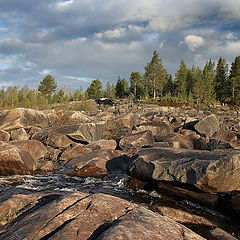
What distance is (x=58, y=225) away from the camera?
12.0 ft

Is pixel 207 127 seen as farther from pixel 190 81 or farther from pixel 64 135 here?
pixel 190 81

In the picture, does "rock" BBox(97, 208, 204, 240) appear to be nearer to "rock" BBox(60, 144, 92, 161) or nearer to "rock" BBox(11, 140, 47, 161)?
"rock" BBox(60, 144, 92, 161)

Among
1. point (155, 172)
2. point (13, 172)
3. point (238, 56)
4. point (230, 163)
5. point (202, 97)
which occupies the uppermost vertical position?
point (238, 56)

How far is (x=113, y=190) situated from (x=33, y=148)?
6.51m

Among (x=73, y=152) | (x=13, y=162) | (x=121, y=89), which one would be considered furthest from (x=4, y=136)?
(x=121, y=89)

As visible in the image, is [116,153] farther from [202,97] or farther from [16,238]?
[202,97]

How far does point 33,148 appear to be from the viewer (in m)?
12.5

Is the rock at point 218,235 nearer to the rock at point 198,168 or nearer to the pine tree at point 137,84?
the rock at point 198,168

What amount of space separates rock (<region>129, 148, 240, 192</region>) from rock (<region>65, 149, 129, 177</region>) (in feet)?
8.98

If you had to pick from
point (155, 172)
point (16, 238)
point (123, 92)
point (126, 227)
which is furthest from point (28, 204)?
point (123, 92)

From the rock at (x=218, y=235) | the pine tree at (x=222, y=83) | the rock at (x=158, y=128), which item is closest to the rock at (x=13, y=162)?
the rock at (x=218, y=235)

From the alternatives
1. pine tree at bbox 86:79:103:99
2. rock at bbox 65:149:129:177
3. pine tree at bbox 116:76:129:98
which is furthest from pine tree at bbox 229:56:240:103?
rock at bbox 65:149:129:177

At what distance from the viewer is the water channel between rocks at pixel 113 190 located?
5.81m

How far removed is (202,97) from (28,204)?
6705 centimetres
